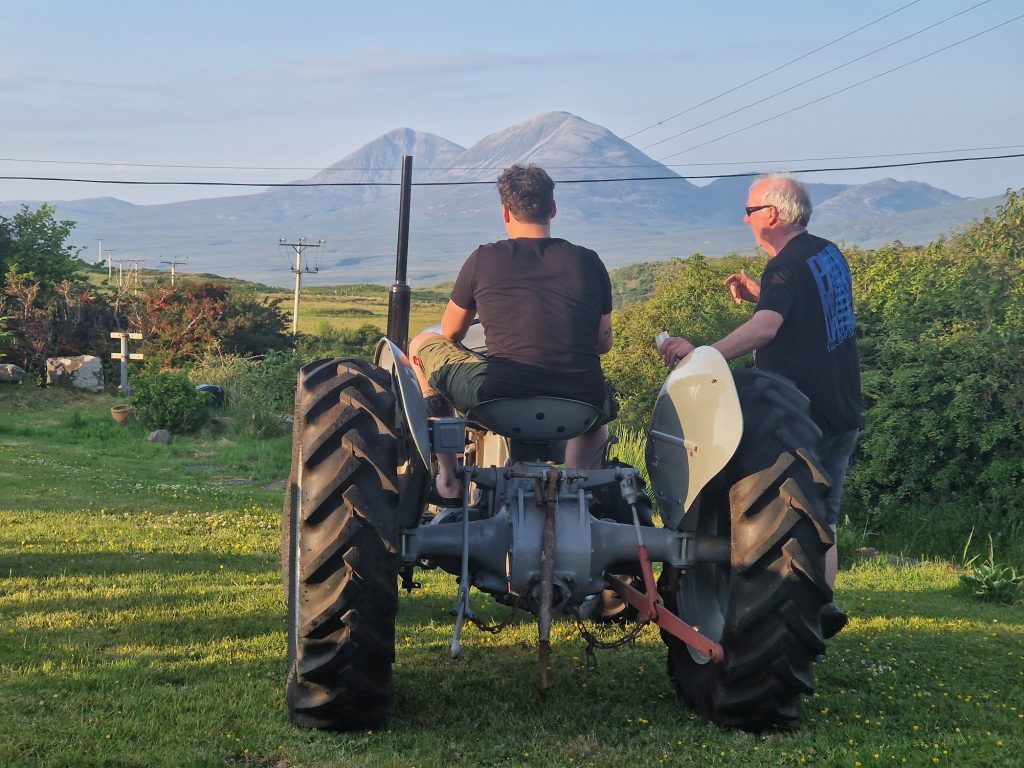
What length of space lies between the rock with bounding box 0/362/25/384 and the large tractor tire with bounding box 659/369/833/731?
77.7 feet

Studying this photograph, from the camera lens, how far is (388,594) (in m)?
3.74

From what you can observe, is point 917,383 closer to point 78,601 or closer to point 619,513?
point 619,513

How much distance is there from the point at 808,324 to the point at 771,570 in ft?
4.55

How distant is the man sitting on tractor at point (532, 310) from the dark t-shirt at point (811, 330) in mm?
819

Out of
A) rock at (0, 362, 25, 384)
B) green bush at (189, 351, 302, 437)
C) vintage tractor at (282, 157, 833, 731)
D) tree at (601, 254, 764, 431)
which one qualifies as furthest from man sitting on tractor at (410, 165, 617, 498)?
rock at (0, 362, 25, 384)

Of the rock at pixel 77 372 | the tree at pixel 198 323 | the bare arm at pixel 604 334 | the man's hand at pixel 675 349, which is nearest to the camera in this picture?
the man's hand at pixel 675 349

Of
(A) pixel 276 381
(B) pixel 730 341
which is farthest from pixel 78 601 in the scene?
(A) pixel 276 381

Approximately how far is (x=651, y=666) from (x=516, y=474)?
5.08ft

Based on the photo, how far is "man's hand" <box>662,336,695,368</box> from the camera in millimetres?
4434

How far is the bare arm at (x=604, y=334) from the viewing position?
458cm

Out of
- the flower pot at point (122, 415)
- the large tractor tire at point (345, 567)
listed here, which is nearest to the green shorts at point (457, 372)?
the large tractor tire at point (345, 567)

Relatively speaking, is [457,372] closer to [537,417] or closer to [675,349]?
[537,417]

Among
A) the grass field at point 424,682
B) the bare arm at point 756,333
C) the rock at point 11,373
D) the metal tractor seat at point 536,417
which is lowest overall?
the rock at point 11,373

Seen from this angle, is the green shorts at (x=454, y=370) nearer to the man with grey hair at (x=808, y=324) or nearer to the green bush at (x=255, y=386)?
the man with grey hair at (x=808, y=324)
